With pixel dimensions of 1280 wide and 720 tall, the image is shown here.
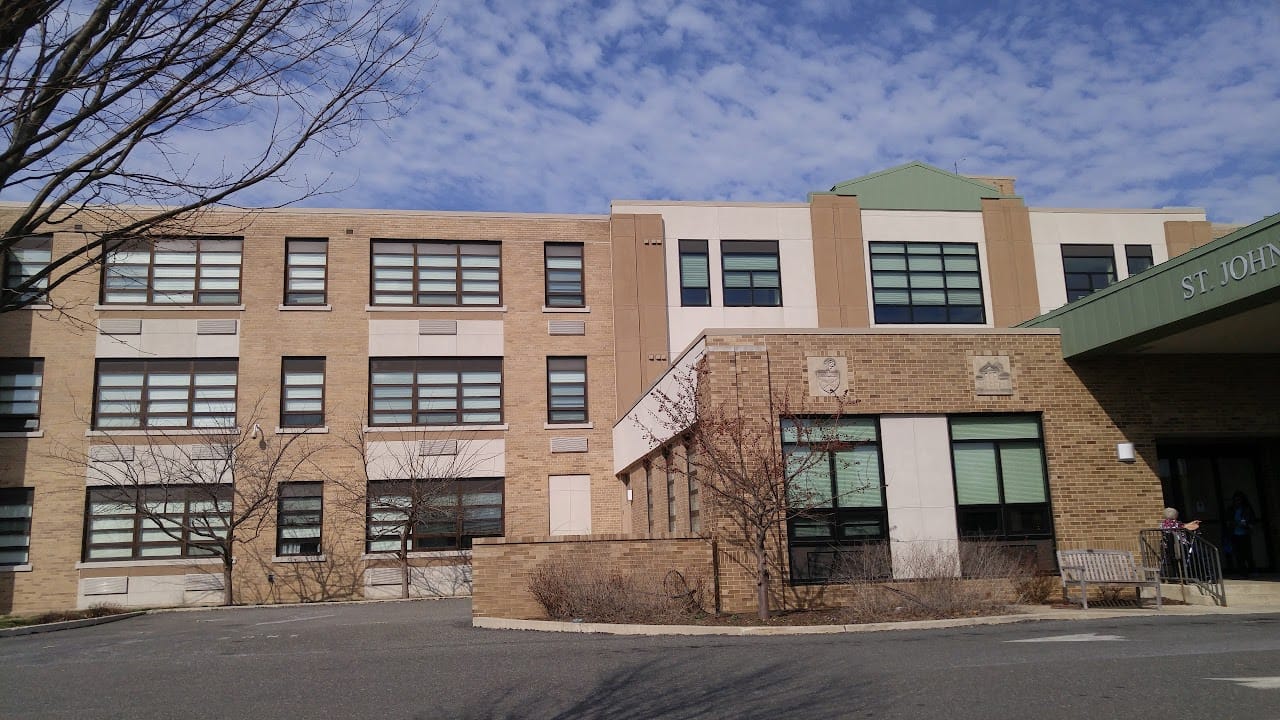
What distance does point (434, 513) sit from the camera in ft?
93.1

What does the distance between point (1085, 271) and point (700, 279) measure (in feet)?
38.0

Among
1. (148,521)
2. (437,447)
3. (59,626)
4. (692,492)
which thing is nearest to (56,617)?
(59,626)

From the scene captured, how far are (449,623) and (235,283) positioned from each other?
16.1 meters

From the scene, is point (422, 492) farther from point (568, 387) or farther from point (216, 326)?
point (216, 326)

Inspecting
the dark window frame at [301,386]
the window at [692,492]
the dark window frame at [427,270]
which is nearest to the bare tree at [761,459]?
the window at [692,492]

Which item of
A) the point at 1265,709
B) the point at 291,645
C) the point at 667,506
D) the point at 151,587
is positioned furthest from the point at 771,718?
the point at 151,587

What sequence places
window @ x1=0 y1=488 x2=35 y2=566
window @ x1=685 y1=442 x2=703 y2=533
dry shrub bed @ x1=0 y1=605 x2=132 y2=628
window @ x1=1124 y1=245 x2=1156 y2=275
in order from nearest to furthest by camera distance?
window @ x1=685 y1=442 x2=703 y2=533 < dry shrub bed @ x1=0 y1=605 x2=132 y2=628 < window @ x1=0 y1=488 x2=35 y2=566 < window @ x1=1124 y1=245 x2=1156 y2=275

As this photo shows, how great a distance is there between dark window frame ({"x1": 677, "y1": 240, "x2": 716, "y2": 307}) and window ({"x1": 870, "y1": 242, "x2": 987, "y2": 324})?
4.79 meters

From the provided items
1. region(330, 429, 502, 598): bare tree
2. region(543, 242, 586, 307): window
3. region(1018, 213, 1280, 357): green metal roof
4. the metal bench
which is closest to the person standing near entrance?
the metal bench

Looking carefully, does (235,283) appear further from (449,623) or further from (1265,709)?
(1265,709)

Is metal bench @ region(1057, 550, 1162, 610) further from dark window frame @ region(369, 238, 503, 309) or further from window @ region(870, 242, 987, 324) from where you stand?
dark window frame @ region(369, 238, 503, 309)

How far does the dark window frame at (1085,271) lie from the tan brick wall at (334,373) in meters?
13.5

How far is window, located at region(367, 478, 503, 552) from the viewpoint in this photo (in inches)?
1104

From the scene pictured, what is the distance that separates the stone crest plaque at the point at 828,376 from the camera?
1780 cm
